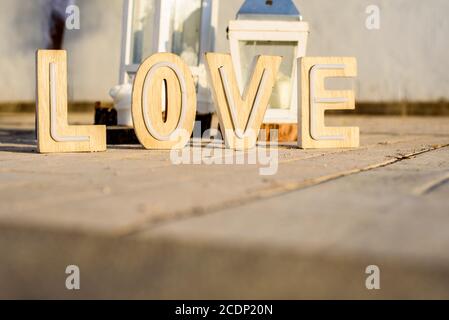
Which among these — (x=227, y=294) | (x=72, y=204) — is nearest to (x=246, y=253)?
(x=227, y=294)

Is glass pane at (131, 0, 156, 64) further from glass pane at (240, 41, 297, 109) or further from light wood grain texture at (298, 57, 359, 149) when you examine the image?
light wood grain texture at (298, 57, 359, 149)

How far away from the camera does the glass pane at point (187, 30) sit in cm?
303

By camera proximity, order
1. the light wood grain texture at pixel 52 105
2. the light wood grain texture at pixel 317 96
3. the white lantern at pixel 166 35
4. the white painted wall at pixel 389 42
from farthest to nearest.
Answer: the white painted wall at pixel 389 42, the white lantern at pixel 166 35, the light wood grain texture at pixel 317 96, the light wood grain texture at pixel 52 105

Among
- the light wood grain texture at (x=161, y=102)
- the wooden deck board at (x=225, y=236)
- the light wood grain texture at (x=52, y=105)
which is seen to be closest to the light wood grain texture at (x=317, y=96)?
the light wood grain texture at (x=161, y=102)

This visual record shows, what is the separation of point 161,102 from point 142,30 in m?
0.97

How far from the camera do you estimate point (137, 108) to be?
213 cm

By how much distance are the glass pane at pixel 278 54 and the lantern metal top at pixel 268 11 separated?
0.34 feet

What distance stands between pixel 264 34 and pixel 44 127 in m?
0.99

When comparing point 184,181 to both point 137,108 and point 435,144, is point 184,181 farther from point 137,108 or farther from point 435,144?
point 435,144

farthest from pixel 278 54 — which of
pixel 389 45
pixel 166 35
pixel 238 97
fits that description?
pixel 389 45

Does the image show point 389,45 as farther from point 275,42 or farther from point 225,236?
point 225,236

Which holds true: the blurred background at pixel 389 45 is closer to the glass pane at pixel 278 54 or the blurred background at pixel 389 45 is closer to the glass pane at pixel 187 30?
the glass pane at pixel 187 30

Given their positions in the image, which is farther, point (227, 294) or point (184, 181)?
point (184, 181)

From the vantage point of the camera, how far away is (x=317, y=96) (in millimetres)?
2273
